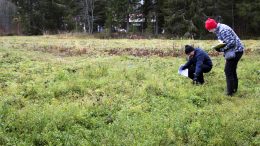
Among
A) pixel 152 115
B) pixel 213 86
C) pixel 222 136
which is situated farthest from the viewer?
pixel 213 86

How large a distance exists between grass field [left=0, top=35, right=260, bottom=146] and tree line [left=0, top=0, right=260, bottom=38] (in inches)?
1069

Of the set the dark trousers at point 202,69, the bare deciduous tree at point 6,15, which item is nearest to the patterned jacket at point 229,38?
the dark trousers at point 202,69

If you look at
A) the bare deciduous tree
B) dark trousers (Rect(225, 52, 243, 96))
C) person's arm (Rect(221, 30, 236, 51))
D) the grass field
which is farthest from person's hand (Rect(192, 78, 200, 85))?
the bare deciduous tree

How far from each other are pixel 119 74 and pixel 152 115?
4.56 meters

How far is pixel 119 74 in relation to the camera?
12602mm

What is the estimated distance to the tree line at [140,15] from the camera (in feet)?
136

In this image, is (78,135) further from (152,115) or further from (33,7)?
(33,7)

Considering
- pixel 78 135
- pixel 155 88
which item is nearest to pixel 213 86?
pixel 155 88

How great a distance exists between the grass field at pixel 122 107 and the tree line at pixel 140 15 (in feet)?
89.1

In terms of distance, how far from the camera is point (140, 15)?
153ft

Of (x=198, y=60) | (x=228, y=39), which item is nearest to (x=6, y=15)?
(x=198, y=60)

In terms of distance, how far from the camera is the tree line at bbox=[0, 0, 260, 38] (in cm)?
4131

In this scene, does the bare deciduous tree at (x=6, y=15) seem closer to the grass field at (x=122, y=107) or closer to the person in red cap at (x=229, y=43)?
the grass field at (x=122, y=107)

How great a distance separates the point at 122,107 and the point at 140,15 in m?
38.6
